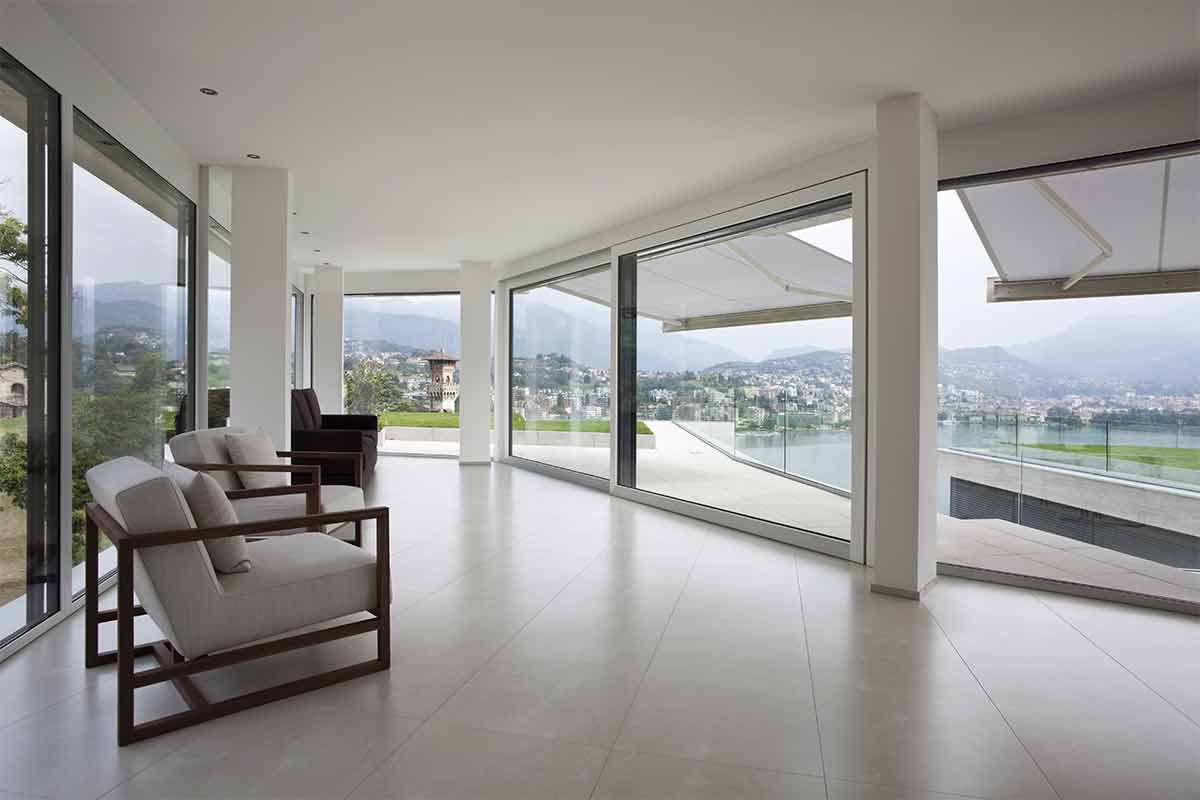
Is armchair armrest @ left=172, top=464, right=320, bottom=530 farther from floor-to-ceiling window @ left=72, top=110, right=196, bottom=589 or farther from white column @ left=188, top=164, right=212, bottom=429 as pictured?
white column @ left=188, top=164, right=212, bottom=429

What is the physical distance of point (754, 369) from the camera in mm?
6098

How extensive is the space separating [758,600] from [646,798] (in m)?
2.05

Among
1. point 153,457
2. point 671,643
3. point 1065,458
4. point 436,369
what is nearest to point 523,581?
point 671,643

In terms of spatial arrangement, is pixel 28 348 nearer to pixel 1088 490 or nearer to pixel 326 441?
pixel 326 441

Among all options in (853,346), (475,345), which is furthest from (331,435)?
(853,346)

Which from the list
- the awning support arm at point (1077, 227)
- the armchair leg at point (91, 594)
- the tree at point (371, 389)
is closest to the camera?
the armchair leg at point (91, 594)

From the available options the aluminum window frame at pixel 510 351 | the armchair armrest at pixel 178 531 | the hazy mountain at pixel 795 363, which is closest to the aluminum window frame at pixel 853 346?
the hazy mountain at pixel 795 363

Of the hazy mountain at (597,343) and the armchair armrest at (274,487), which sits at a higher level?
the hazy mountain at (597,343)

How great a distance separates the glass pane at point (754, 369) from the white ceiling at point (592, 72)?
2.39ft

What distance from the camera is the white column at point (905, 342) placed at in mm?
4094

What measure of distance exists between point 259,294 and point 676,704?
469cm

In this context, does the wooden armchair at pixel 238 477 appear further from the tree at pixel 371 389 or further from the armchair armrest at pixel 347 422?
the tree at pixel 371 389

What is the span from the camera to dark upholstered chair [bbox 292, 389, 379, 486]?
655 cm

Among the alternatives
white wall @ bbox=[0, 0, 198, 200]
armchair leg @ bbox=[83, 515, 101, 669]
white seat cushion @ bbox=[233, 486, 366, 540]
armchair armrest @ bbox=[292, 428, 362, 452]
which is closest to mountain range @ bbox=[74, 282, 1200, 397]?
white wall @ bbox=[0, 0, 198, 200]
